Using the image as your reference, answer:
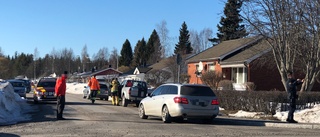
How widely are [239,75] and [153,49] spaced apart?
71286mm

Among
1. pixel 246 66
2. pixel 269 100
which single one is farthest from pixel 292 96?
pixel 246 66

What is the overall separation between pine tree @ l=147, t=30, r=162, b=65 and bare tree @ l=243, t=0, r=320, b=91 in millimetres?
76310

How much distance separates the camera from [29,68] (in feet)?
506

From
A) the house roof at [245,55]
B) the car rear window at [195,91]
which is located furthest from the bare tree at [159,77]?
the car rear window at [195,91]

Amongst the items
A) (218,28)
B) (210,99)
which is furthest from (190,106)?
(218,28)

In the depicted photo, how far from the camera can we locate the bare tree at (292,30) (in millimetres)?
22516

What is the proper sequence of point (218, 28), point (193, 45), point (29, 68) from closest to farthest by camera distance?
point (218, 28)
point (193, 45)
point (29, 68)

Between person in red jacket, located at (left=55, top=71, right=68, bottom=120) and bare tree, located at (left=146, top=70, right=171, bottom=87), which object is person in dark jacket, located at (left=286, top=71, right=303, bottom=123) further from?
bare tree, located at (left=146, top=70, right=171, bottom=87)

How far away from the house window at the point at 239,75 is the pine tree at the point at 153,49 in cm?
6050

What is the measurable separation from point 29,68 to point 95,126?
147m

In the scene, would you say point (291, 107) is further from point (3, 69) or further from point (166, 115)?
point (3, 69)

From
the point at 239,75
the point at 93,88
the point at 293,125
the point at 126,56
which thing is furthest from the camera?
the point at 126,56

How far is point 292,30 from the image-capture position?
23.1 metres

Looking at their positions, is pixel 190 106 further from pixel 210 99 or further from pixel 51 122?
pixel 51 122
